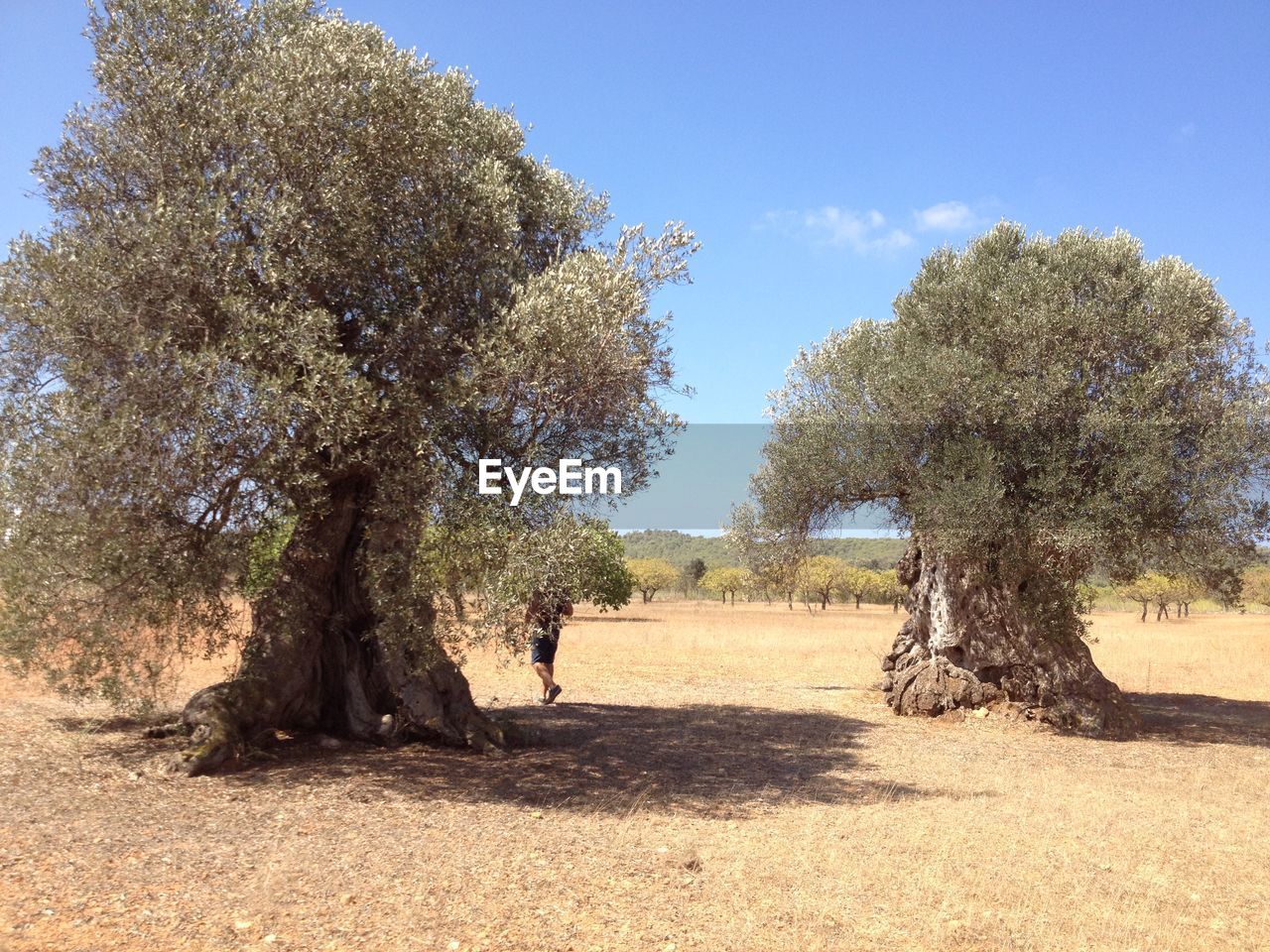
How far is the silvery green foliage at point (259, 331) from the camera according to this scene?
8.25m

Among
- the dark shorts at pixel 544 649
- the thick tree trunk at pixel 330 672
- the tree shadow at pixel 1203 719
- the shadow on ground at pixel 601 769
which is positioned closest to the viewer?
the shadow on ground at pixel 601 769

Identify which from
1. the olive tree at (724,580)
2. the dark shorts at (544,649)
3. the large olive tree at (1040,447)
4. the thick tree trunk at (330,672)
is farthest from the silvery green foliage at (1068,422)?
the olive tree at (724,580)

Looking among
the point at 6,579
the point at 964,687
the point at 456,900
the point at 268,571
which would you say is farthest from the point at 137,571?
the point at 964,687

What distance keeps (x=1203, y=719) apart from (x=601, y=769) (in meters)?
12.5

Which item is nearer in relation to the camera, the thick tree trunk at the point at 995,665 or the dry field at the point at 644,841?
the dry field at the point at 644,841

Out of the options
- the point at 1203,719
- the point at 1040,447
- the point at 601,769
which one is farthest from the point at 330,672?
the point at 1203,719

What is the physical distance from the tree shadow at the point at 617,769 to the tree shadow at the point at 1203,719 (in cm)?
570

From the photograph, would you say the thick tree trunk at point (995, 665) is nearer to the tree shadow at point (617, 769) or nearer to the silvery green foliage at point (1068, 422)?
the silvery green foliage at point (1068, 422)

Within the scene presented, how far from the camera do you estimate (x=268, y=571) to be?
10.6 m

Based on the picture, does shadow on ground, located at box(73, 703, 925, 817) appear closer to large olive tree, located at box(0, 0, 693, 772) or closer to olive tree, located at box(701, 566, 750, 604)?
large olive tree, located at box(0, 0, 693, 772)

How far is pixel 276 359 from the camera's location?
8672 mm

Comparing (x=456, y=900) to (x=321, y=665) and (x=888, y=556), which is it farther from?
(x=888, y=556)

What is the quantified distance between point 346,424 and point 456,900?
418cm

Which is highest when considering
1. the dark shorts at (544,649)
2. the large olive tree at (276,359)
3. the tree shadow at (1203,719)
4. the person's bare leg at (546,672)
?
the large olive tree at (276,359)
